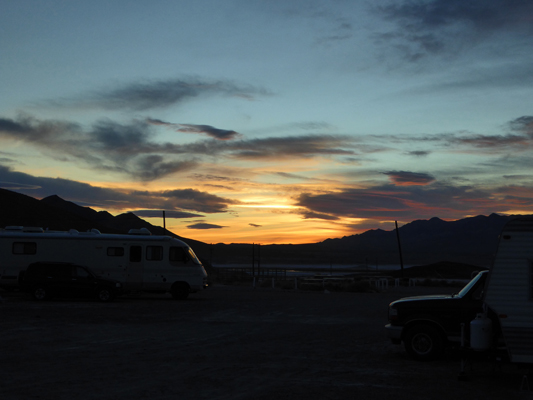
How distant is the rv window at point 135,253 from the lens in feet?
93.1

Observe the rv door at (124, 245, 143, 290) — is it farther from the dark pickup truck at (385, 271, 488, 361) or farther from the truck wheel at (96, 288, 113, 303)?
the dark pickup truck at (385, 271, 488, 361)

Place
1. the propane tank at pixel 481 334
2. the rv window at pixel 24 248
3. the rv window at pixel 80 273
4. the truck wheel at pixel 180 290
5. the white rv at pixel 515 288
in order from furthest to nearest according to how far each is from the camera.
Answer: the truck wheel at pixel 180 290, the rv window at pixel 24 248, the rv window at pixel 80 273, the propane tank at pixel 481 334, the white rv at pixel 515 288

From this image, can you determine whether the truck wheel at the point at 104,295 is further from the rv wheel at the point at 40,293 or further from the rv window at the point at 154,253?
the rv window at the point at 154,253

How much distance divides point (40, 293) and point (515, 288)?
859 inches

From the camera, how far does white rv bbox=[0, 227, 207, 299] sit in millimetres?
28203

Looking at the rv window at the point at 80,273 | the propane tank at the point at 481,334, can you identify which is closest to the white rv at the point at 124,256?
the rv window at the point at 80,273

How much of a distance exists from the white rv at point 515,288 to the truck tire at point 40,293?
69.5ft

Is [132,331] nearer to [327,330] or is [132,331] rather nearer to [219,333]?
[219,333]

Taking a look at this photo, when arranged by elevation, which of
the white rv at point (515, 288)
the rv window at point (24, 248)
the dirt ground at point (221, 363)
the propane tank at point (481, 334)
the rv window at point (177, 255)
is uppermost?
the rv window at point (24, 248)

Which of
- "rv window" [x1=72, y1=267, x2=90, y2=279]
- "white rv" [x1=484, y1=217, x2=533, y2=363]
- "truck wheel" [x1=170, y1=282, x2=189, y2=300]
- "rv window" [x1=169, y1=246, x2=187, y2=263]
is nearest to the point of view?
"white rv" [x1=484, y1=217, x2=533, y2=363]

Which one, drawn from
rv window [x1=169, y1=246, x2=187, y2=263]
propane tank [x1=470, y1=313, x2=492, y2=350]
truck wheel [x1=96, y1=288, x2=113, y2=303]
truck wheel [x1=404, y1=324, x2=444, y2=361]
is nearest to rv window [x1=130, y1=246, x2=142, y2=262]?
rv window [x1=169, y1=246, x2=187, y2=263]

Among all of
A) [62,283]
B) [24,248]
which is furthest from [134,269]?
[24,248]

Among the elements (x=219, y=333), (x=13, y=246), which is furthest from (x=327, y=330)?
(x=13, y=246)

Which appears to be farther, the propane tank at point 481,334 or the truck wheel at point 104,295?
the truck wheel at point 104,295
